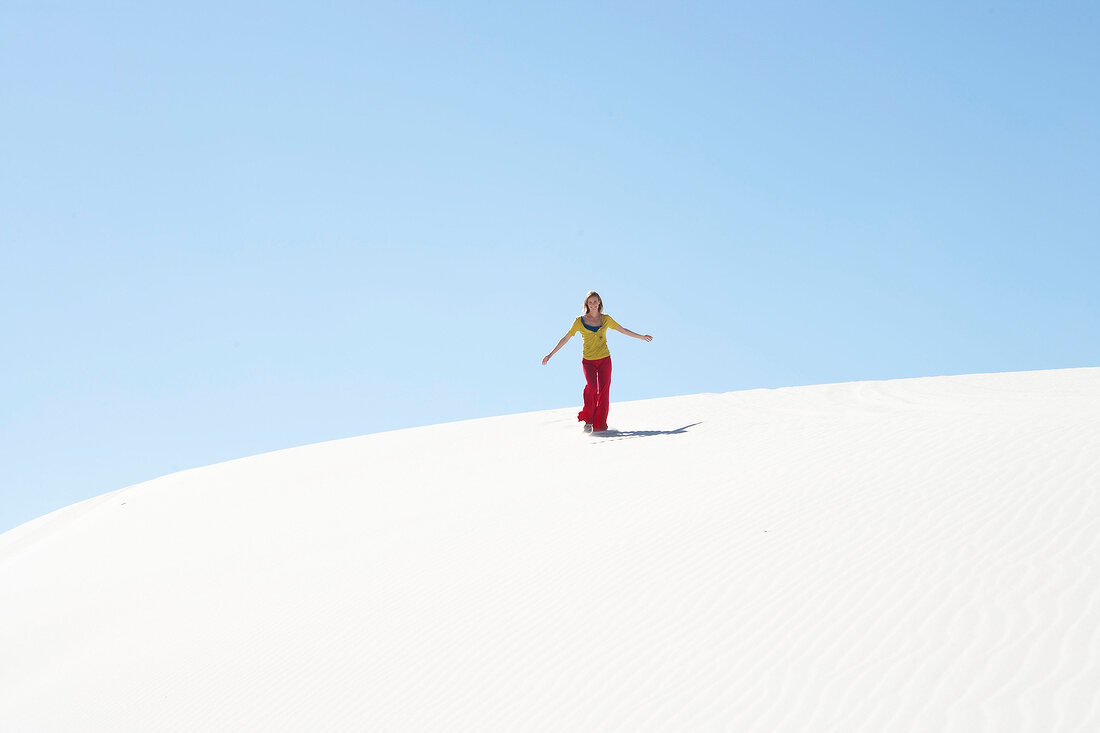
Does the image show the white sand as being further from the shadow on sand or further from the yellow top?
the yellow top

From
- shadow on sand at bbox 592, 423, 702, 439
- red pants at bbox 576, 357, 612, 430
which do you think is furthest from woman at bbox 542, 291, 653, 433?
shadow on sand at bbox 592, 423, 702, 439

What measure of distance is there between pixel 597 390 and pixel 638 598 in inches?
254

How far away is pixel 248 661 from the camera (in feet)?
23.8

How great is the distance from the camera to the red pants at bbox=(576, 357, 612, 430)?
12070mm

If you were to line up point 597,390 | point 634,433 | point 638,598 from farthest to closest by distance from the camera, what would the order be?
point 634,433
point 597,390
point 638,598

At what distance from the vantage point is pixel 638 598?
6258mm

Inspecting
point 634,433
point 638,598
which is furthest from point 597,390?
point 638,598

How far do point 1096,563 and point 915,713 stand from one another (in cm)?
199

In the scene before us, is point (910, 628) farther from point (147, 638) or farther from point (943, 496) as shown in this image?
point (147, 638)

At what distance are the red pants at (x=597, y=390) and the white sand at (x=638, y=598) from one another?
52cm

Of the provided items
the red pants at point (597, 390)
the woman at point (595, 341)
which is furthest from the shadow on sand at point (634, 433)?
the woman at point (595, 341)

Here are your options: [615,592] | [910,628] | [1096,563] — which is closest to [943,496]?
[1096,563]

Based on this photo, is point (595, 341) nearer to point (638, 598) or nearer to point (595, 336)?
point (595, 336)

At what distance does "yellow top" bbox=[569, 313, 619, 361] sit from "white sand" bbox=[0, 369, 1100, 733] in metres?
1.28
